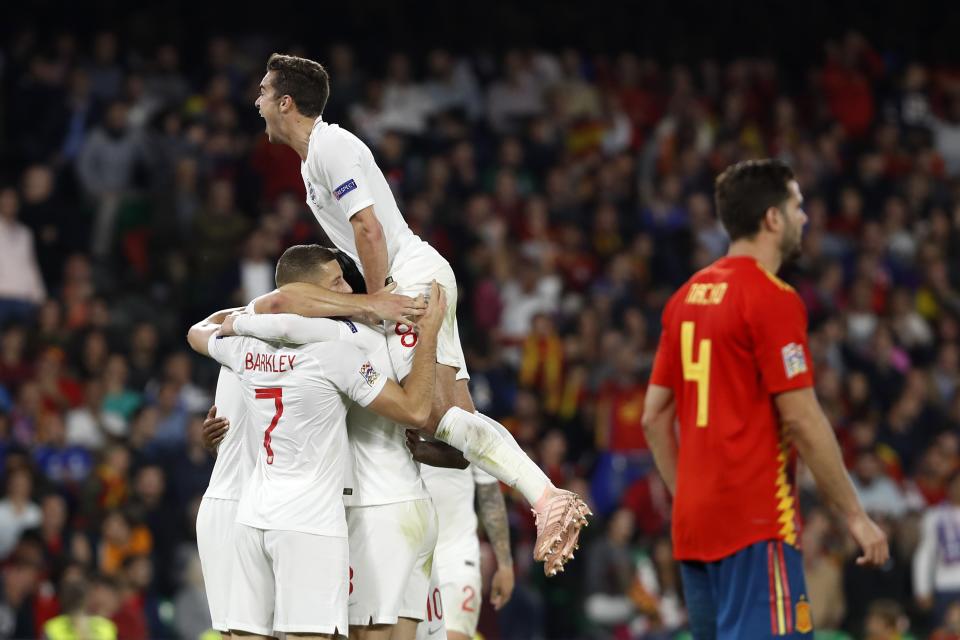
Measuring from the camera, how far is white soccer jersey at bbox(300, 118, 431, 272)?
6.58 meters

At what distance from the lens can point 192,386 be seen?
45.4ft

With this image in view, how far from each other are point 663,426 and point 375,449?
1263 mm

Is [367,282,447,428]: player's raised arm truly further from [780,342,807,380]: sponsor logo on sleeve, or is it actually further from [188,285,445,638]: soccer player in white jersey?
[780,342,807,380]: sponsor logo on sleeve

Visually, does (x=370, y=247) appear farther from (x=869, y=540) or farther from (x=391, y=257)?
(x=869, y=540)

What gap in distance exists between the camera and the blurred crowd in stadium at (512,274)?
506 inches

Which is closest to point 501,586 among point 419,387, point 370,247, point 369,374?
point 419,387

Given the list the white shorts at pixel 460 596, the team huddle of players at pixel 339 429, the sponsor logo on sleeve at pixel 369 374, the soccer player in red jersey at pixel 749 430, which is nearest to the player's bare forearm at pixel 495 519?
the white shorts at pixel 460 596

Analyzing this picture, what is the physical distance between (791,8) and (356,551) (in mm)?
17406

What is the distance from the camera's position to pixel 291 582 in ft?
20.1

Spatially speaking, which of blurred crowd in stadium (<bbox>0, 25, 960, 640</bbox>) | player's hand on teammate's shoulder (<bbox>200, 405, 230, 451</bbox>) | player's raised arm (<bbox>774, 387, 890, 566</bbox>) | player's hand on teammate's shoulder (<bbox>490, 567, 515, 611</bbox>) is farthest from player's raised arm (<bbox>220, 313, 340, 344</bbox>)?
blurred crowd in stadium (<bbox>0, 25, 960, 640</bbox>)

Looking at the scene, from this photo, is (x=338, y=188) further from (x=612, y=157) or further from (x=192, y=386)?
(x=612, y=157)

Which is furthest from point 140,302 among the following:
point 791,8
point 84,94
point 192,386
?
point 791,8

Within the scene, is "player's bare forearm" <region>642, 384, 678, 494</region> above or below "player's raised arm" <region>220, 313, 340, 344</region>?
below

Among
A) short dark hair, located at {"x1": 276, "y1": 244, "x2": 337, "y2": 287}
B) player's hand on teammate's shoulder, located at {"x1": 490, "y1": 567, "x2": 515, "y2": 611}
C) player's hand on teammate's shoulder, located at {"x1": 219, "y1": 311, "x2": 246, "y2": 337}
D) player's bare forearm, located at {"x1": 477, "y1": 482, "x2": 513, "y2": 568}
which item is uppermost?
short dark hair, located at {"x1": 276, "y1": 244, "x2": 337, "y2": 287}
